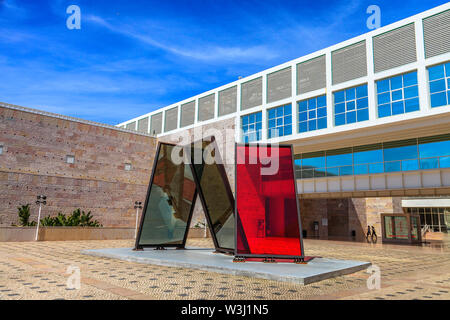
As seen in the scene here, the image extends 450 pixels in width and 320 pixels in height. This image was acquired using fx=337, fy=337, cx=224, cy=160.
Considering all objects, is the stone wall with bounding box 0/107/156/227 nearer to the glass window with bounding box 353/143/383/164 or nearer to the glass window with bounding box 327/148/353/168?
the glass window with bounding box 327/148/353/168

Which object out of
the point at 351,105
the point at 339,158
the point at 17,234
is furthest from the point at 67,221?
the point at 351,105

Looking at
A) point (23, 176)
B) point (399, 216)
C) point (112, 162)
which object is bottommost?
point (399, 216)

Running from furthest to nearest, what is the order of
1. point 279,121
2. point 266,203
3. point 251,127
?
point 251,127
point 279,121
point 266,203

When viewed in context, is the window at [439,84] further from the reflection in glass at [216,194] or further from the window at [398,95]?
the reflection in glass at [216,194]

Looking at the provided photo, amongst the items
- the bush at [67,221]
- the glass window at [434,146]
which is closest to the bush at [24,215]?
the bush at [67,221]

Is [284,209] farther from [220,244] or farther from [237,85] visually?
[237,85]

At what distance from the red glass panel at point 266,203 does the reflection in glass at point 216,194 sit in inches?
50.9

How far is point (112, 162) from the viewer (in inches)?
1248

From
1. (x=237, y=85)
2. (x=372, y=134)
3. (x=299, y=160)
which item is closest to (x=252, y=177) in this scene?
(x=372, y=134)

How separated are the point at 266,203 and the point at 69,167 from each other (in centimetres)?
2344

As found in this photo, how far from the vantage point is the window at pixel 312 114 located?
2806 cm

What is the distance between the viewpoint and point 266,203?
10375 mm
